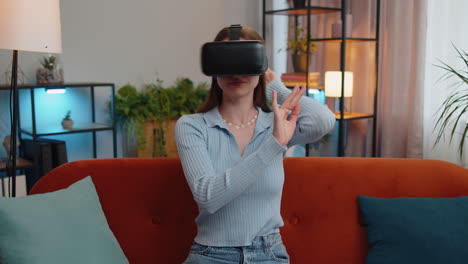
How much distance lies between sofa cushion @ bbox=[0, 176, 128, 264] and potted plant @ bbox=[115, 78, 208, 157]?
221 centimetres

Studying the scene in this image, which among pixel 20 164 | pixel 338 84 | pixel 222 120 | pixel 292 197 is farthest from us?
pixel 338 84

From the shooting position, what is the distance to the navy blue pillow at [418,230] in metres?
1.40

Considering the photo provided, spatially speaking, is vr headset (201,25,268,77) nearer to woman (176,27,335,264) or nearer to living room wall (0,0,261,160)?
woman (176,27,335,264)

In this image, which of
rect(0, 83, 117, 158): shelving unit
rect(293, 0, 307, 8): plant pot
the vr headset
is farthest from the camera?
rect(293, 0, 307, 8): plant pot

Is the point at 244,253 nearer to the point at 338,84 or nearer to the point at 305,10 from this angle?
the point at 338,84

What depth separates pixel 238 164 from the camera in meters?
1.16

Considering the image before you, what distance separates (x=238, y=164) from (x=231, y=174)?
0.10 ft

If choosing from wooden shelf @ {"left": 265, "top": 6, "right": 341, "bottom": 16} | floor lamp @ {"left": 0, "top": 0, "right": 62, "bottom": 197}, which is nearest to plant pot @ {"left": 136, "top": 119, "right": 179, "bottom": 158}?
wooden shelf @ {"left": 265, "top": 6, "right": 341, "bottom": 16}

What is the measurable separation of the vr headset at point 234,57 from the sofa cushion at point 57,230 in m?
0.61

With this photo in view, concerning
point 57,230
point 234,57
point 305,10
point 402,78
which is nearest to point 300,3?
point 305,10

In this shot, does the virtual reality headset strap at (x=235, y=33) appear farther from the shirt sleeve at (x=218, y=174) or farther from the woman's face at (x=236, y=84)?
the shirt sleeve at (x=218, y=174)

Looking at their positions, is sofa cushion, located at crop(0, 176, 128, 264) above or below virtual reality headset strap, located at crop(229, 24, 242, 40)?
below

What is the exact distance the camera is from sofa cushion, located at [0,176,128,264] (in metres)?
1.23

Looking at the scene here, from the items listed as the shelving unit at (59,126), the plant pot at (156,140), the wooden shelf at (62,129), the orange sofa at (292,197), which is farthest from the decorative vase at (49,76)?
the orange sofa at (292,197)
